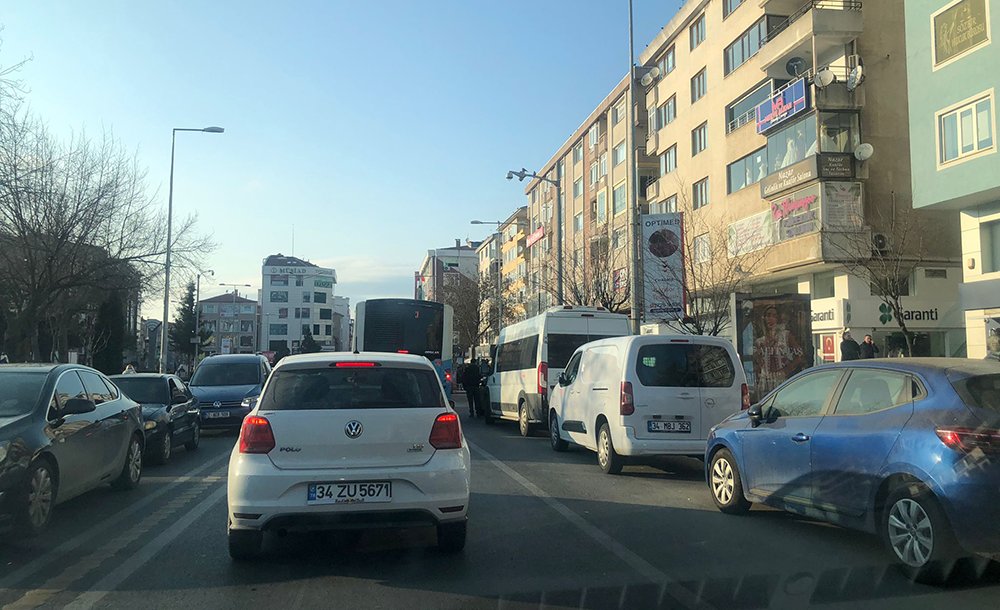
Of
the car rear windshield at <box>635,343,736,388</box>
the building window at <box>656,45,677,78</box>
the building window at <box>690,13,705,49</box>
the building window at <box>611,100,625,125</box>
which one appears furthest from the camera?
the building window at <box>611,100,625,125</box>

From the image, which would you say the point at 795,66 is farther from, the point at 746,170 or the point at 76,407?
the point at 76,407

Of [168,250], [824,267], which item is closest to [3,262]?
[168,250]

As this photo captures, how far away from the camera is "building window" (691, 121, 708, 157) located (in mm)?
34562

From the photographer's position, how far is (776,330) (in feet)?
57.3

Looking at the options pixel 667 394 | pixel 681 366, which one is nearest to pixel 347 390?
pixel 667 394

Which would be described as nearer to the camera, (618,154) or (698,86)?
(698,86)

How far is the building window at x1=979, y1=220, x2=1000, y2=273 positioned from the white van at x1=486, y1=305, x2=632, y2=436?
10624mm

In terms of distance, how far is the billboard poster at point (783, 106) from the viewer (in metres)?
25.8

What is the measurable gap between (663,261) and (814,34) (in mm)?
11728

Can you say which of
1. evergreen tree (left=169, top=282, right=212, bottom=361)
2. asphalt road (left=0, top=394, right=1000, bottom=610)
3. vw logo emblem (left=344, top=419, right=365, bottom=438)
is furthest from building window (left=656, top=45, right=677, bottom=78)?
evergreen tree (left=169, top=282, right=212, bottom=361)

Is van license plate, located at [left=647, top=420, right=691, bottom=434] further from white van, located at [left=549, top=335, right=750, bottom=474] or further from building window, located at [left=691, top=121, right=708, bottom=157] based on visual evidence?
building window, located at [left=691, top=121, right=708, bottom=157]

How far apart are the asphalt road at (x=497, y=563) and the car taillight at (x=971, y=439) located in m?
0.95

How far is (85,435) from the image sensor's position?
7.59m

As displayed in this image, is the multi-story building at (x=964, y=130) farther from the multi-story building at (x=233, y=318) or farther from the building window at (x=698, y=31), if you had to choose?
the multi-story building at (x=233, y=318)
